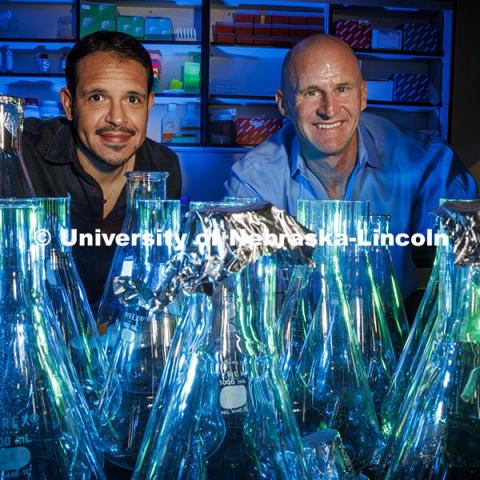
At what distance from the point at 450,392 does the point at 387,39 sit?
5.06 metres

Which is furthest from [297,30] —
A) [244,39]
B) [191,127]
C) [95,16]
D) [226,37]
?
[95,16]

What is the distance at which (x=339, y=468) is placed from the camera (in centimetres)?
45

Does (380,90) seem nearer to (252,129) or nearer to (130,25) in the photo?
(252,129)

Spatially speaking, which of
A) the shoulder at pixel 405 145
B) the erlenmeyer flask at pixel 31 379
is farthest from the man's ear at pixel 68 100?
the erlenmeyer flask at pixel 31 379

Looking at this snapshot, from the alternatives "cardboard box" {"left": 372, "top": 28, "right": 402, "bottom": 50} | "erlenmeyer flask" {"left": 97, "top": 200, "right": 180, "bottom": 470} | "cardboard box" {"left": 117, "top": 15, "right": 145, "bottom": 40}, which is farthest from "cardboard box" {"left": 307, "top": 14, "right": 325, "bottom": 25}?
"erlenmeyer flask" {"left": 97, "top": 200, "right": 180, "bottom": 470}

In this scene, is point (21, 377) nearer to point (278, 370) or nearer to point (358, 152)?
point (278, 370)

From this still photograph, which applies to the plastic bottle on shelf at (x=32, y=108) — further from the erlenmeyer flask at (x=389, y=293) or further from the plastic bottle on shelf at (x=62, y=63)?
the erlenmeyer flask at (x=389, y=293)

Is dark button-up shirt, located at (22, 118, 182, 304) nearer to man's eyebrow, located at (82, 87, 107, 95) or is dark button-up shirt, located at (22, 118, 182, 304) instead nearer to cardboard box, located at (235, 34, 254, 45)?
man's eyebrow, located at (82, 87, 107, 95)

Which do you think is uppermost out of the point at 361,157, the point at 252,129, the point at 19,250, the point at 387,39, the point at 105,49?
the point at 387,39

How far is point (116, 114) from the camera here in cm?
196

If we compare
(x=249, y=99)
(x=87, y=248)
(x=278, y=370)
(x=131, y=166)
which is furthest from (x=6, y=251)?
(x=249, y=99)

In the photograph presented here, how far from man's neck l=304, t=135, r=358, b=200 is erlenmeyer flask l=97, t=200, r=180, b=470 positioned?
1643 millimetres

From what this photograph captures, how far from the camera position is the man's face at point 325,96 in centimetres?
204

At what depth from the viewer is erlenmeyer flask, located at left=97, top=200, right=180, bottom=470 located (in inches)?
20.5
